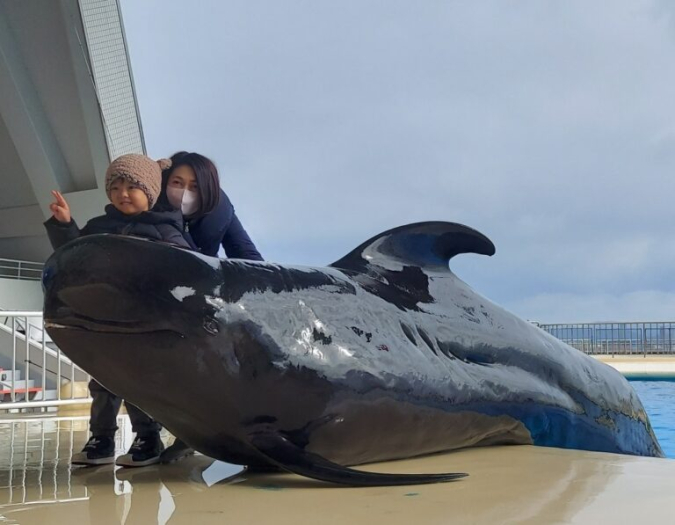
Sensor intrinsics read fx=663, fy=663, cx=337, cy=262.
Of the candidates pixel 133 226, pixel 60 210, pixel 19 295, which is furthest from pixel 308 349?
pixel 19 295

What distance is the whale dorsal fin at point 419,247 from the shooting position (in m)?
3.34

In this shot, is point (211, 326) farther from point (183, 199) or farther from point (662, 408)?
point (662, 408)

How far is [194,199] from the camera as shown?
3.45 m

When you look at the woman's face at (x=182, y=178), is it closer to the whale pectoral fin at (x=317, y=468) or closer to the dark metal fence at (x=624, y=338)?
the whale pectoral fin at (x=317, y=468)

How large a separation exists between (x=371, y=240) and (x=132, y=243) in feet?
4.25

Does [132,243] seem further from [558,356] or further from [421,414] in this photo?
[558,356]

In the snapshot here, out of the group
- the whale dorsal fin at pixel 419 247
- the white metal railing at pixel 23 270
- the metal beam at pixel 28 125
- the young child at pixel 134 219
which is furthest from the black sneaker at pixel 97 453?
the white metal railing at pixel 23 270

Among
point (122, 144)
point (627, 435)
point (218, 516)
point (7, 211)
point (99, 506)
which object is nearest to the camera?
point (218, 516)

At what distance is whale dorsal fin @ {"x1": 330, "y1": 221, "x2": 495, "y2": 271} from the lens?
132 inches

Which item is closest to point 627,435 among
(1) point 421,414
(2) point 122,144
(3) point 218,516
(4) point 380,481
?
(1) point 421,414

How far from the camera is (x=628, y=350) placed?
26.1 metres

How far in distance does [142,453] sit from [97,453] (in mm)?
318

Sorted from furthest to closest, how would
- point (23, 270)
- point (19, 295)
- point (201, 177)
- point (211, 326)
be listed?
point (23, 270) → point (19, 295) → point (201, 177) → point (211, 326)

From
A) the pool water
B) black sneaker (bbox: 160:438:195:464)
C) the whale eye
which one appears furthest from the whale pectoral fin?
the pool water
